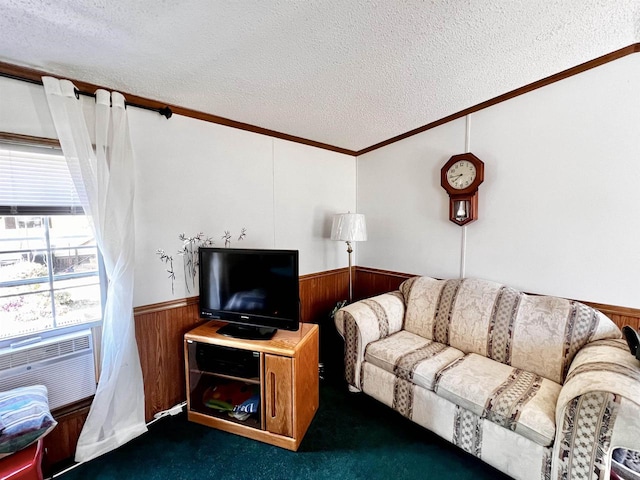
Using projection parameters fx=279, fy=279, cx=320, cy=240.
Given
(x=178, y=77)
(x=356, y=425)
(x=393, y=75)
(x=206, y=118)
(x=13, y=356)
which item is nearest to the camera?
(x=13, y=356)

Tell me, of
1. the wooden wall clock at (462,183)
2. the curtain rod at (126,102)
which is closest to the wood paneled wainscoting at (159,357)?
the wooden wall clock at (462,183)

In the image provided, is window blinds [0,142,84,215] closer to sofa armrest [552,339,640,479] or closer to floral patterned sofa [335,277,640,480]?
floral patterned sofa [335,277,640,480]

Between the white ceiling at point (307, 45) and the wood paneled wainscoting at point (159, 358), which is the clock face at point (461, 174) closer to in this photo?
the white ceiling at point (307, 45)

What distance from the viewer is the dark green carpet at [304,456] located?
1.59 meters

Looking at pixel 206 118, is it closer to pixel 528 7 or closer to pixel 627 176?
pixel 528 7

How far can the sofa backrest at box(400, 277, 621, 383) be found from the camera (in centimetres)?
174

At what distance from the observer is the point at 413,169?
9.34 feet

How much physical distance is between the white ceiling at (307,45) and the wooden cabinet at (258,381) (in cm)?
171

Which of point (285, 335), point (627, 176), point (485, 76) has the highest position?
point (485, 76)

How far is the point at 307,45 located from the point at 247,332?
6.03ft

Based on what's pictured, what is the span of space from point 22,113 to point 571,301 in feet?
11.4

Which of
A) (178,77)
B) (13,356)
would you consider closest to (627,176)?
(178,77)

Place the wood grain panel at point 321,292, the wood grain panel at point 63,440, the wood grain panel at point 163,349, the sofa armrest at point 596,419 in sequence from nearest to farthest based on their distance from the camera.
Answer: the sofa armrest at point 596,419 → the wood grain panel at point 63,440 → the wood grain panel at point 163,349 → the wood grain panel at point 321,292

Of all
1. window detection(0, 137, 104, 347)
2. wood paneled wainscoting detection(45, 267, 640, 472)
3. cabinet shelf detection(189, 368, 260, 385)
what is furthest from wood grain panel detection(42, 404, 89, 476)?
cabinet shelf detection(189, 368, 260, 385)
